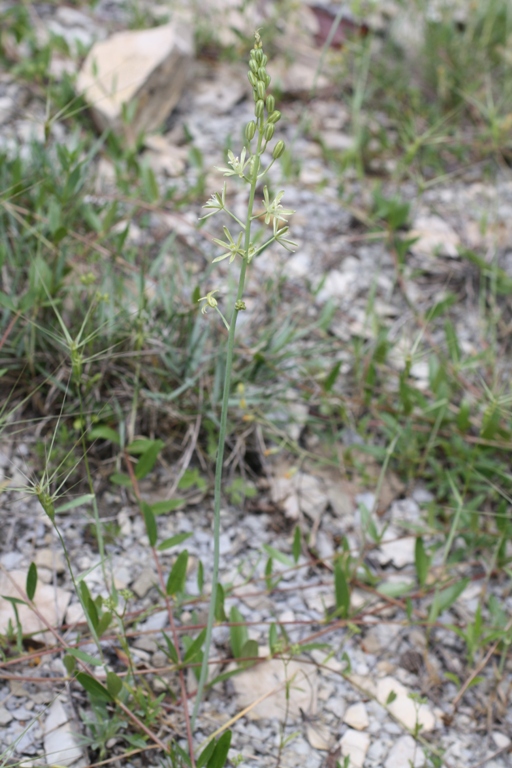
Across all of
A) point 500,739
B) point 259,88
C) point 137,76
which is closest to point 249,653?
point 500,739

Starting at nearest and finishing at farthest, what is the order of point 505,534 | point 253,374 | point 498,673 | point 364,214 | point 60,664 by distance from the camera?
point 60,664 → point 498,673 → point 505,534 → point 253,374 → point 364,214

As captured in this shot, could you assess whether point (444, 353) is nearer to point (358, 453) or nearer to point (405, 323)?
point (405, 323)

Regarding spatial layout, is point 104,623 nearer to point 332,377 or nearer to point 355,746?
point 355,746

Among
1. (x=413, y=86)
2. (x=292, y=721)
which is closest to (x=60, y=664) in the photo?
(x=292, y=721)

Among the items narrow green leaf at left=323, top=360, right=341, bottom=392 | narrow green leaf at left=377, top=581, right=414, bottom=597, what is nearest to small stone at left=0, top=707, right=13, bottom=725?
narrow green leaf at left=377, top=581, right=414, bottom=597

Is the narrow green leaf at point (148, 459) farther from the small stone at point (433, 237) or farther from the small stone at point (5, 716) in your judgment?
the small stone at point (433, 237)

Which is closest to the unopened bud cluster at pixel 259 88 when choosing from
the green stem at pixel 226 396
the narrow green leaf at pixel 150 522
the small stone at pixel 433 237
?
the green stem at pixel 226 396
